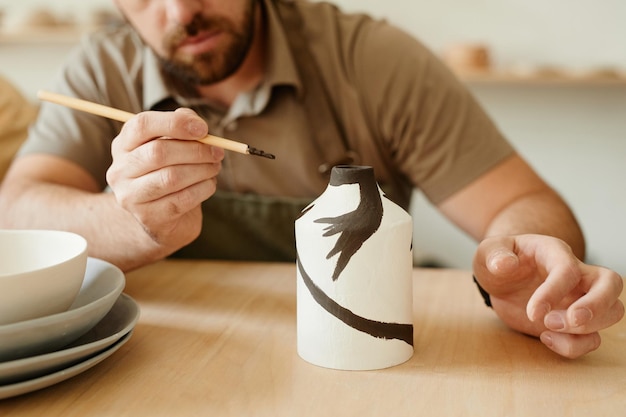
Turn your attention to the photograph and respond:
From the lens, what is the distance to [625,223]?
2576 mm

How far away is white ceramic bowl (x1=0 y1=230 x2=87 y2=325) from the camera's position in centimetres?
65

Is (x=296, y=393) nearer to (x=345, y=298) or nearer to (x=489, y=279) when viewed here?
(x=345, y=298)

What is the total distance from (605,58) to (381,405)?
7.20 ft

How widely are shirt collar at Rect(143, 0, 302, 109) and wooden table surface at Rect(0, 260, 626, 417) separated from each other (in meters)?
→ 0.56

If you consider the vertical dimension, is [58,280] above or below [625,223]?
above

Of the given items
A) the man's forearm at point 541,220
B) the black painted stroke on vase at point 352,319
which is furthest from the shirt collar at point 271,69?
the black painted stroke on vase at point 352,319

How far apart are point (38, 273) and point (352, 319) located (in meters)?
0.30

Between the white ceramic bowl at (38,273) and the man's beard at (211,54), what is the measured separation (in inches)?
22.8

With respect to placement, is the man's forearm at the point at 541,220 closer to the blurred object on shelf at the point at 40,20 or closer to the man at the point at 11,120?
the man at the point at 11,120

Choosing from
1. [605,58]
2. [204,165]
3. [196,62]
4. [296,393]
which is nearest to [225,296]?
[204,165]

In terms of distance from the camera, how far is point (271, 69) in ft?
4.41

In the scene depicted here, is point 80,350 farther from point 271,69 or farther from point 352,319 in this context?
point 271,69

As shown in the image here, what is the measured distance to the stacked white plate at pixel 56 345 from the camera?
2.03ft

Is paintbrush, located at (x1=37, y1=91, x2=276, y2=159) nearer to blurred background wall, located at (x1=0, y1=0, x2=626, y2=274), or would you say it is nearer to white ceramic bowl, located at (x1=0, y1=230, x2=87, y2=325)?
white ceramic bowl, located at (x1=0, y1=230, x2=87, y2=325)
